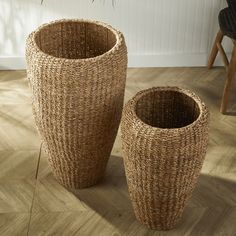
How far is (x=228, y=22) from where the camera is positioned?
6.85ft

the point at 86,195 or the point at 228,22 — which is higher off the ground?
the point at 228,22

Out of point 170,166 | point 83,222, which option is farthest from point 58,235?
point 170,166

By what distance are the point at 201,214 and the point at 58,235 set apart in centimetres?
49

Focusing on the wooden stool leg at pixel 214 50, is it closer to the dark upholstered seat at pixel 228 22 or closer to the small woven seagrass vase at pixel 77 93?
the dark upholstered seat at pixel 228 22

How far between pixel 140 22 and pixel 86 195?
0.93 metres

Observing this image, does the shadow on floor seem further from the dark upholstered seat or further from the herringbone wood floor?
the dark upholstered seat

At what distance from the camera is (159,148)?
142 cm

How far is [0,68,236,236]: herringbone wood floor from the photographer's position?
168 centimetres

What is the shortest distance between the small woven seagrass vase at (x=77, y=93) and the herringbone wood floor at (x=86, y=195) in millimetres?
81

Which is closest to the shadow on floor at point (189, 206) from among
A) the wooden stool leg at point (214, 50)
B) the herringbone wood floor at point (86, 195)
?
the herringbone wood floor at point (86, 195)

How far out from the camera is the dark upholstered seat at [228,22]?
2027 mm

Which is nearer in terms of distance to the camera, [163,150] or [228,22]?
[163,150]

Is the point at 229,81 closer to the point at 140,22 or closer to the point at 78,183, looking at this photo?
the point at 140,22

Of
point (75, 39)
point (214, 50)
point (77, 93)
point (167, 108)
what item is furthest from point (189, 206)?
point (214, 50)
